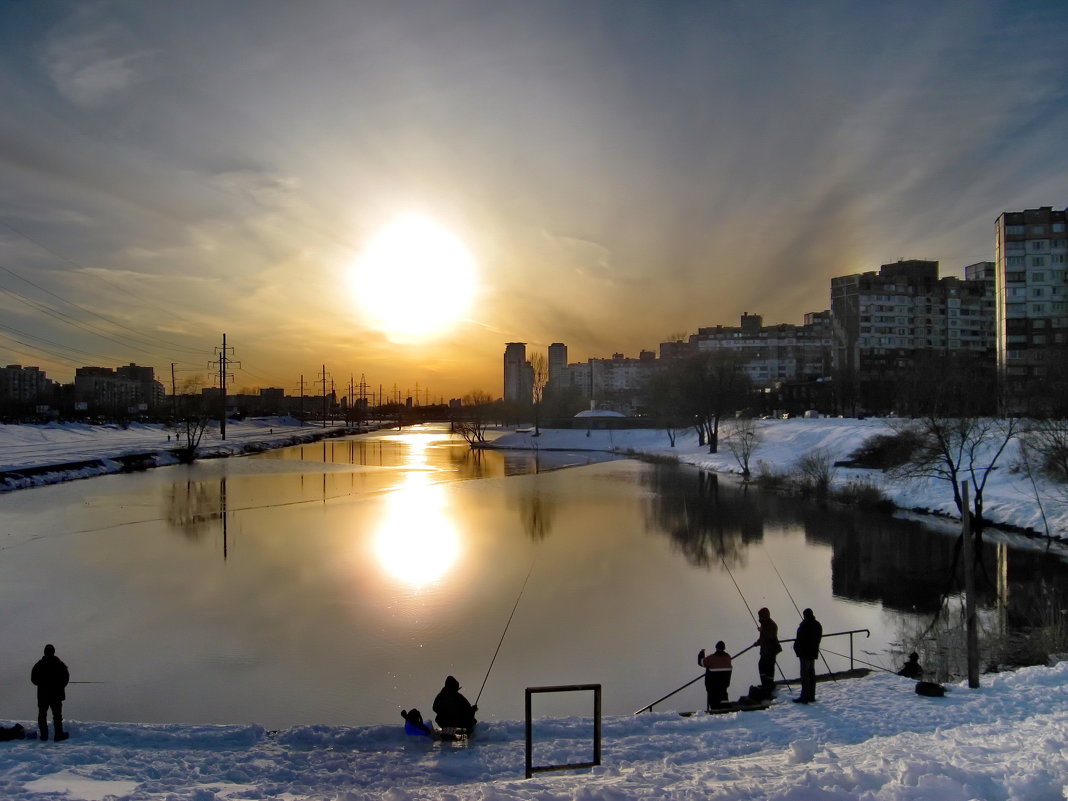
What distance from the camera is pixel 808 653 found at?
35.0 feet

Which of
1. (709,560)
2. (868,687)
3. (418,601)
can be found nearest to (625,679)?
(868,687)

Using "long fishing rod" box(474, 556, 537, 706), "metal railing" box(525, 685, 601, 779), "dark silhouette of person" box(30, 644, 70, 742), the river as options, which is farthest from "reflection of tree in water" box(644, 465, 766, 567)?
"dark silhouette of person" box(30, 644, 70, 742)

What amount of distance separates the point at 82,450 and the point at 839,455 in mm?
60809

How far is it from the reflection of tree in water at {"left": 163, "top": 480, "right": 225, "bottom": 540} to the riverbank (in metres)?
8.98

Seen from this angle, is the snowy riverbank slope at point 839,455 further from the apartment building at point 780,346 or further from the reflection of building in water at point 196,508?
the apartment building at point 780,346

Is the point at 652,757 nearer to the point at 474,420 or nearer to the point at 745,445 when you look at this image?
the point at 745,445

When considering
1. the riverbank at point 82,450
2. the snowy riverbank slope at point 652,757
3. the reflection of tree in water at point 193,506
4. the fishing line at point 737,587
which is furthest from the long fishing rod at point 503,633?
the riverbank at point 82,450

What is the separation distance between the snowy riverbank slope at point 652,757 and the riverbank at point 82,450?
1558 inches

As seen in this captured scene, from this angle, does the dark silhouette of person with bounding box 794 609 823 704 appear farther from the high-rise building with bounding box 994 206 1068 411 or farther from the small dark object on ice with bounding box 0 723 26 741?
the high-rise building with bounding box 994 206 1068 411

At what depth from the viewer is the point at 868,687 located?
441 inches

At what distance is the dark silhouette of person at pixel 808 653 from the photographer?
10453mm

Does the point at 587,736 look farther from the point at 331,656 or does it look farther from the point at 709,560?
the point at 709,560

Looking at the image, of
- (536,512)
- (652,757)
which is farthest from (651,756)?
(536,512)

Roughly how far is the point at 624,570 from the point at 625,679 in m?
8.66
